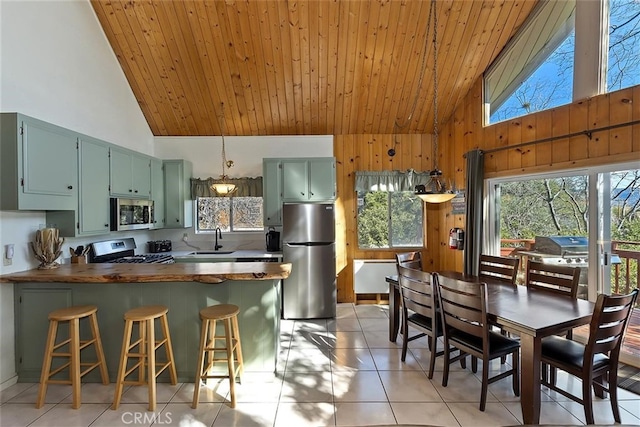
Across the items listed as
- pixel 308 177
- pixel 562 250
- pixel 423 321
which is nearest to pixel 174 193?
pixel 308 177

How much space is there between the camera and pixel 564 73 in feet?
10.5

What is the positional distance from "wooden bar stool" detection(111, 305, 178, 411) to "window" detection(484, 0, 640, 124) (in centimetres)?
435

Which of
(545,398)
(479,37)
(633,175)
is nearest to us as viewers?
(545,398)

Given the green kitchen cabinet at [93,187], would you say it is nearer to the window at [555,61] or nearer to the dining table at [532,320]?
the dining table at [532,320]

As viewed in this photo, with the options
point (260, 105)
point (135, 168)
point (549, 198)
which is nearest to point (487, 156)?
point (549, 198)

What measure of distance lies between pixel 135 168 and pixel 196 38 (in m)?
1.77

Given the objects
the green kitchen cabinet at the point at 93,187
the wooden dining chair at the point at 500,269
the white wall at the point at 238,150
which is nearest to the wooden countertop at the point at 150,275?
the green kitchen cabinet at the point at 93,187

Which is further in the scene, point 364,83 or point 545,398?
point 364,83

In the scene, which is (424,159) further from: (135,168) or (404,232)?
(135,168)

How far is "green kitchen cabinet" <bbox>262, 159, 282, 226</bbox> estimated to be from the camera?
4445mm

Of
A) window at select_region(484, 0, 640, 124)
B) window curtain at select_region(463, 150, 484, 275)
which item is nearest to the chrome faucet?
window curtain at select_region(463, 150, 484, 275)

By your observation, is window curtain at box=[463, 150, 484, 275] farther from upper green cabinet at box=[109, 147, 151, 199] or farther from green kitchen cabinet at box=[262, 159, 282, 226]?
upper green cabinet at box=[109, 147, 151, 199]

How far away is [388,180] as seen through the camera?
15.9ft

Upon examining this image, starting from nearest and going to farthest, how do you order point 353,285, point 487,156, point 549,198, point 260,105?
1. point 549,198
2. point 487,156
3. point 260,105
4. point 353,285
